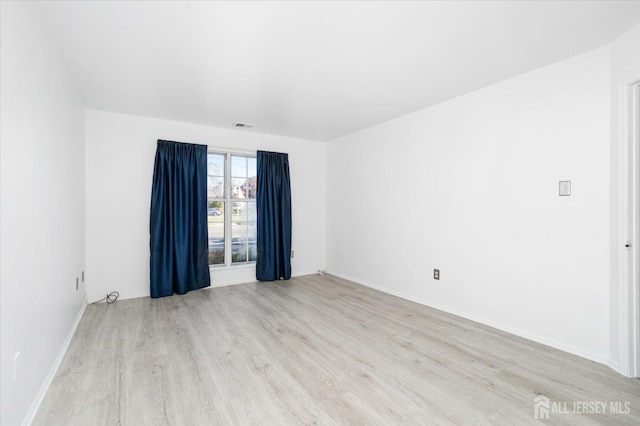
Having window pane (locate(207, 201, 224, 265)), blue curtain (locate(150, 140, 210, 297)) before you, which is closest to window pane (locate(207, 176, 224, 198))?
window pane (locate(207, 201, 224, 265))

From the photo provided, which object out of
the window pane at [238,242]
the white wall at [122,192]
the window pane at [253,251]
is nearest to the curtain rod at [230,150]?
the white wall at [122,192]

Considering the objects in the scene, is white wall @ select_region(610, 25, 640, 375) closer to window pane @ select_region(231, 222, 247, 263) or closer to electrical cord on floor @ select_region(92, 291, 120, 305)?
window pane @ select_region(231, 222, 247, 263)

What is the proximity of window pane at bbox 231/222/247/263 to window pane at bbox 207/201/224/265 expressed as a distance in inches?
6.9

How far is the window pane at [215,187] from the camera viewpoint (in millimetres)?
4633

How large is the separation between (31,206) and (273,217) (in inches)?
131

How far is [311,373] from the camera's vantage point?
217 cm

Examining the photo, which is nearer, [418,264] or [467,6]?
[467,6]

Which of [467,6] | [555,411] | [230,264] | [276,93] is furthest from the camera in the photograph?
[230,264]

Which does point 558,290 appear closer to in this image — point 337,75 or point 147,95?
point 337,75

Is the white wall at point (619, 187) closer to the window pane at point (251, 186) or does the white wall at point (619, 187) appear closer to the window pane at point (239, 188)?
the window pane at point (251, 186)

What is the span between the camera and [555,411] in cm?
176

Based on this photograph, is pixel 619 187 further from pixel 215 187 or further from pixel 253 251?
pixel 215 187

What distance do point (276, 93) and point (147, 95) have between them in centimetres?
145

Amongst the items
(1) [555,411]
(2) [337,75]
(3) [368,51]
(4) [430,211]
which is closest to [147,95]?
(2) [337,75]
